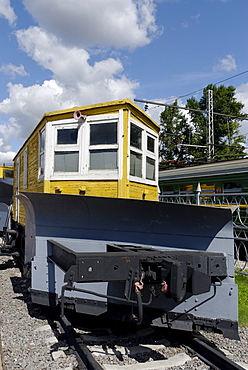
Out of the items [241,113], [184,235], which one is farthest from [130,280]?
[241,113]

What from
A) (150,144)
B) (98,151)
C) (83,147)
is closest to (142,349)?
(98,151)

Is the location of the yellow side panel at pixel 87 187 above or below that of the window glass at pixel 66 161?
below

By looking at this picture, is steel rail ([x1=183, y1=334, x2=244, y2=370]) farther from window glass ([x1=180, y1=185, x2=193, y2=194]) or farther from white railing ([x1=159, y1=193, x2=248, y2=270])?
window glass ([x1=180, y1=185, x2=193, y2=194])

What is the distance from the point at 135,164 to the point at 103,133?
0.72 m

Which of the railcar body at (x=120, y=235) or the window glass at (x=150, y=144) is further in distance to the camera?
the window glass at (x=150, y=144)

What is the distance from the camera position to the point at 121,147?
16.1 ft

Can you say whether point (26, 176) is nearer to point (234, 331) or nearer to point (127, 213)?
point (127, 213)

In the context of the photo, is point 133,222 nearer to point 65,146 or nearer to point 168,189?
point 65,146

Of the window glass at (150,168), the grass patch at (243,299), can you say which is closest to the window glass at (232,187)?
the grass patch at (243,299)

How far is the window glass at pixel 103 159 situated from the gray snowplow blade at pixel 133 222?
1.02m

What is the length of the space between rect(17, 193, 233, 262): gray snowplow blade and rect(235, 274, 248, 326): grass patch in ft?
5.99

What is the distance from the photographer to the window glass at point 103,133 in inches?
197

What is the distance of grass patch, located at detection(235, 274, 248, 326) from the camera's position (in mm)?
4836

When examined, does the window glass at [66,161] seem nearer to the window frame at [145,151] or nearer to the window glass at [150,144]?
the window frame at [145,151]
